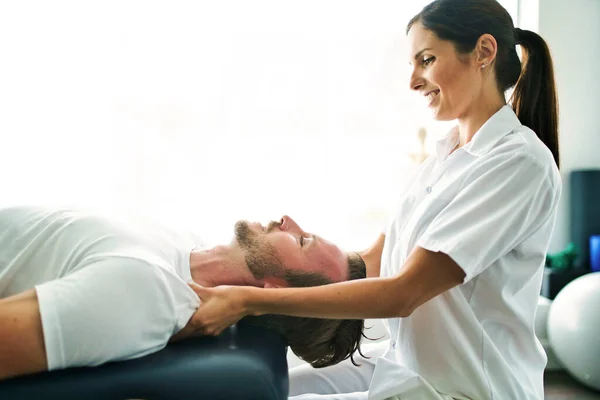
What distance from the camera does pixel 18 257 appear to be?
1244 mm

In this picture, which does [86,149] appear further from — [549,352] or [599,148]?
[599,148]

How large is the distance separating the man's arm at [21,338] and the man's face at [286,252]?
54 centimetres

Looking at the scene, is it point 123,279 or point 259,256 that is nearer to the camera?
point 123,279

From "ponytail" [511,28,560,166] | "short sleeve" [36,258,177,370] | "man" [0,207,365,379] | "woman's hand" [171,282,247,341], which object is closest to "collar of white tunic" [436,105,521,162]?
"ponytail" [511,28,560,166]

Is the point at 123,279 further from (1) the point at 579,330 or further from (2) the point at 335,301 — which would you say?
(1) the point at 579,330

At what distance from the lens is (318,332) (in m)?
1.42

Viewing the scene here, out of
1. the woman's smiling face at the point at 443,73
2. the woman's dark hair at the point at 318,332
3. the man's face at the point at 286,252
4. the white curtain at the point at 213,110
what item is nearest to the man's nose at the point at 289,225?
the man's face at the point at 286,252

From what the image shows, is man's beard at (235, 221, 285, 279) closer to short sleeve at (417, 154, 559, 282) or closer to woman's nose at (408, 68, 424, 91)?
short sleeve at (417, 154, 559, 282)

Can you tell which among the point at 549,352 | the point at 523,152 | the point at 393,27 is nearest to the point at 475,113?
the point at 523,152

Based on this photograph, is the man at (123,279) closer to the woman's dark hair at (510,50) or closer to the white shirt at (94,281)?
the white shirt at (94,281)

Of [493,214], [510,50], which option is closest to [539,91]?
[510,50]

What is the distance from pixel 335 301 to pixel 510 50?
Answer: 81 centimetres

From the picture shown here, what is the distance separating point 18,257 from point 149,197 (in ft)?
5.49

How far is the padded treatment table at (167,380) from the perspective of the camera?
100cm
